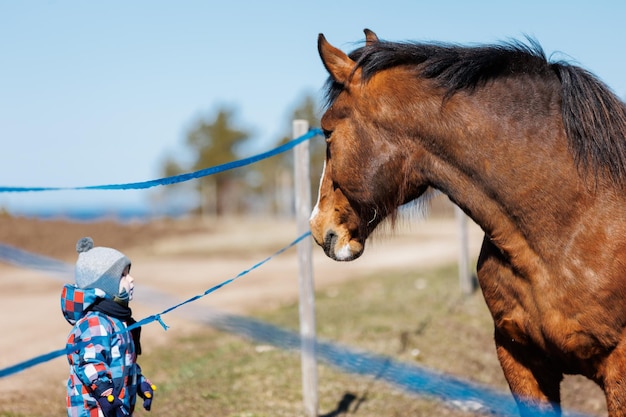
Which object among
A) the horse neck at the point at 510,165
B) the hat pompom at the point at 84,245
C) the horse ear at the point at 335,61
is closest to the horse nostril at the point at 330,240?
the horse neck at the point at 510,165

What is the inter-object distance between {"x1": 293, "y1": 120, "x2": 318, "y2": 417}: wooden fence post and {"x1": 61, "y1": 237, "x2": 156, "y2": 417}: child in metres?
2.00

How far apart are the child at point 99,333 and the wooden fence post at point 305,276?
1998mm

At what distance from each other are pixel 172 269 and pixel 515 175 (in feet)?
45.0

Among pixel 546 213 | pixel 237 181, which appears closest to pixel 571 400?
pixel 546 213

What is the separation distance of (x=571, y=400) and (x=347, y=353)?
97.0 inches

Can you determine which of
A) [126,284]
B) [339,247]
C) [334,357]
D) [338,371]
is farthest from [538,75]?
[334,357]

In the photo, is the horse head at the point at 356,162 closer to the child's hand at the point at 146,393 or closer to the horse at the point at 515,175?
the horse at the point at 515,175

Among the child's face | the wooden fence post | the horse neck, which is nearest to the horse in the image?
the horse neck

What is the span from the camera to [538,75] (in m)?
2.89

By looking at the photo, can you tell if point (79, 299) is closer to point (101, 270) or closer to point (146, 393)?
point (101, 270)

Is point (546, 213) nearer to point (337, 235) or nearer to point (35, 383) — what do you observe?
point (337, 235)

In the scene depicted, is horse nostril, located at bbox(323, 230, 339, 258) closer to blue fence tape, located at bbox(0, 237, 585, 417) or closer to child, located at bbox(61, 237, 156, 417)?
blue fence tape, located at bbox(0, 237, 585, 417)

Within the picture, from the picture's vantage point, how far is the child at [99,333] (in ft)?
10.2

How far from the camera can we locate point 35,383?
6227 millimetres
